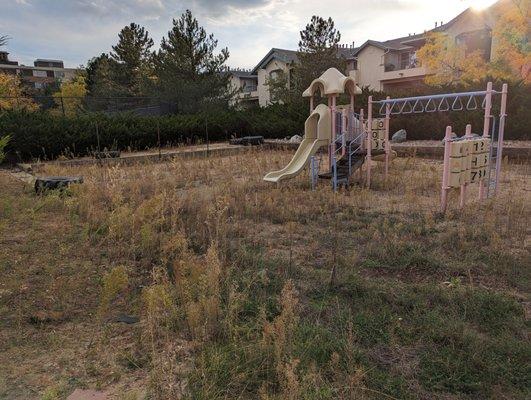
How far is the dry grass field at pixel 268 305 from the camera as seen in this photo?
2367 mm

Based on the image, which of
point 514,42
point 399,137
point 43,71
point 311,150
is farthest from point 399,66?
point 43,71

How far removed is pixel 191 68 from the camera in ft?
90.8

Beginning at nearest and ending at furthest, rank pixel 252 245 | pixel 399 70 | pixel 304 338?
pixel 304 338
pixel 252 245
pixel 399 70

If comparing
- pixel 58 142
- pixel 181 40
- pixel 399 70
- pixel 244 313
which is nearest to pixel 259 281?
pixel 244 313

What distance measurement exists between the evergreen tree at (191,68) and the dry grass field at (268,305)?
1982 cm

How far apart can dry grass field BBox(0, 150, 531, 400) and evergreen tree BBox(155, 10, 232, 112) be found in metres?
19.8

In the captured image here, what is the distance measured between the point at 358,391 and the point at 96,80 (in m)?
43.4

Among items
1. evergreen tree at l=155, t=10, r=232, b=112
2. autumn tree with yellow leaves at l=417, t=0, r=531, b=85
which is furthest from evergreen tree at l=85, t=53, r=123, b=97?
autumn tree with yellow leaves at l=417, t=0, r=531, b=85

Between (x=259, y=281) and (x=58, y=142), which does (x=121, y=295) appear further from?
(x=58, y=142)

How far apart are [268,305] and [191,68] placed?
1050 inches

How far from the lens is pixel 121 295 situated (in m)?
3.59

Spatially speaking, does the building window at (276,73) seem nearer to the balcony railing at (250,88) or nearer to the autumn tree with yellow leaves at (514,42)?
the balcony railing at (250,88)

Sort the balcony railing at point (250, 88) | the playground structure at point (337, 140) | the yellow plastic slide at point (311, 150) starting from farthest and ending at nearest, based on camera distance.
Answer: the balcony railing at point (250, 88) < the yellow plastic slide at point (311, 150) < the playground structure at point (337, 140)

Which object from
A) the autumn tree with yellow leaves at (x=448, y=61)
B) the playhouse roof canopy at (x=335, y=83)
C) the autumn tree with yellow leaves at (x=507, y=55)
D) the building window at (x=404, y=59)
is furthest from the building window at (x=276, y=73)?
the playhouse roof canopy at (x=335, y=83)
